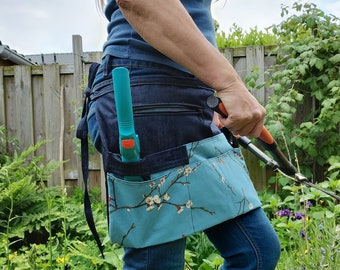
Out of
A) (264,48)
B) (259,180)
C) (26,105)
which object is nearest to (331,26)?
(264,48)

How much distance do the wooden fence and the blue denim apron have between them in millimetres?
3133

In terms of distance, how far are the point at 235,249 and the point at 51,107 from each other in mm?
3516

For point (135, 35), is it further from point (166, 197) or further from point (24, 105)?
point (24, 105)

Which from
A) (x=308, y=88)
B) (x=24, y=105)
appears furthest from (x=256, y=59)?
(x=24, y=105)

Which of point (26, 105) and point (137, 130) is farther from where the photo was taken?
point (26, 105)

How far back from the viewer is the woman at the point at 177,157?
0.95m

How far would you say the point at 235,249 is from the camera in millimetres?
1049

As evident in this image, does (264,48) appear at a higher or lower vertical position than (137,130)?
higher

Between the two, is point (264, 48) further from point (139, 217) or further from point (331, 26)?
point (139, 217)


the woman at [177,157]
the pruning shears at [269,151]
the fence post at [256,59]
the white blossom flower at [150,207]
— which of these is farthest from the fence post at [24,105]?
the white blossom flower at [150,207]

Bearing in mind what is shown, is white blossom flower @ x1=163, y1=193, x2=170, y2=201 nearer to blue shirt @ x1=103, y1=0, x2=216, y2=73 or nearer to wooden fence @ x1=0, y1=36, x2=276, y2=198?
blue shirt @ x1=103, y1=0, x2=216, y2=73

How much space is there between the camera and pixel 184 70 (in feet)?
3.29

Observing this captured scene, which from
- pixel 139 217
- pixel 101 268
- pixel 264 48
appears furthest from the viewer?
pixel 264 48

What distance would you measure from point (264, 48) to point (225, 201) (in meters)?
2.93
